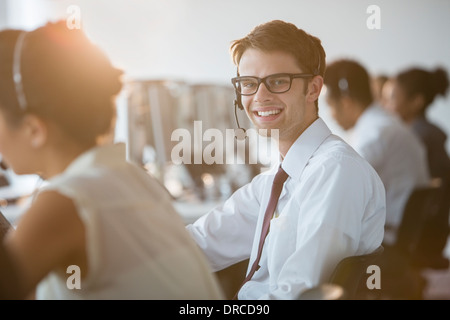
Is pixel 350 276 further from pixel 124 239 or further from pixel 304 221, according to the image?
pixel 124 239

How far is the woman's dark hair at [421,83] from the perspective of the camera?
12.0 ft

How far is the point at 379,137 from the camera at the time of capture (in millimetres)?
2871

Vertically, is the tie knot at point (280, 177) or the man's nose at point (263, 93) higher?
the man's nose at point (263, 93)

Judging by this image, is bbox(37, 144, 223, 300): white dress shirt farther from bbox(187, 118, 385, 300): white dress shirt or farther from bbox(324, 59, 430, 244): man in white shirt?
bbox(324, 59, 430, 244): man in white shirt

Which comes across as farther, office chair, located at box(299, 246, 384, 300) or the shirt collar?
the shirt collar

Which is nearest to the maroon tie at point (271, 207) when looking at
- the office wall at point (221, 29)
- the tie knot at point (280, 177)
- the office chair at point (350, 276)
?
the tie knot at point (280, 177)

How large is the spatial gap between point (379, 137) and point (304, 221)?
1.91 m

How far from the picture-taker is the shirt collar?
1.24 metres

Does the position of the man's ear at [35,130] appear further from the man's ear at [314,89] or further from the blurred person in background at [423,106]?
the blurred person in background at [423,106]

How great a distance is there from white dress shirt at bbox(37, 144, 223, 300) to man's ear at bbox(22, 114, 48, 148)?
61 mm

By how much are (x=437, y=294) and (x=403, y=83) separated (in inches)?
60.1

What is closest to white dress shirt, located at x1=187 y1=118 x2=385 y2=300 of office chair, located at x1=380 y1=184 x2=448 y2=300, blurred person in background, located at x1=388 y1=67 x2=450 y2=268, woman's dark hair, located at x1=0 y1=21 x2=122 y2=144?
woman's dark hair, located at x1=0 y1=21 x2=122 y2=144

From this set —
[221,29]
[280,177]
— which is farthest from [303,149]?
[221,29]

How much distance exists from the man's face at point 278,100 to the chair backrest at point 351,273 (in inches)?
15.4
